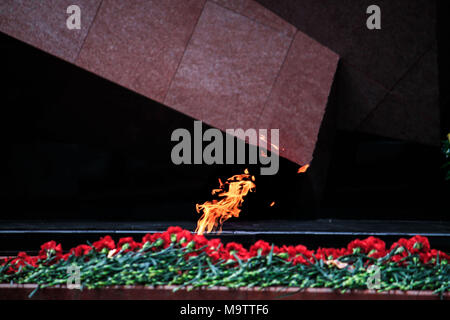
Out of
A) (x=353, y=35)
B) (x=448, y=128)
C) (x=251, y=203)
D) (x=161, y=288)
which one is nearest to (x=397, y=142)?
(x=448, y=128)

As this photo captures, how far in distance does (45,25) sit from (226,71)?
2906 millimetres

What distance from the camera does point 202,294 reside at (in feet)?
10.7

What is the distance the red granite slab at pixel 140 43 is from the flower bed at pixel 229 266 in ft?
15.3

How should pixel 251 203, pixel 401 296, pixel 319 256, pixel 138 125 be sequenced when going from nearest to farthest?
pixel 401 296 → pixel 319 256 → pixel 138 125 → pixel 251 203

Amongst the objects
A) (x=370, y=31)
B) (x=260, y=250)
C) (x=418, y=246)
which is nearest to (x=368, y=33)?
(x=370, y=31)

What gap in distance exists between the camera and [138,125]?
873 cm

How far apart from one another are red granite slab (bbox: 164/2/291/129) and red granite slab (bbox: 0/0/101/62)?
1.68 m

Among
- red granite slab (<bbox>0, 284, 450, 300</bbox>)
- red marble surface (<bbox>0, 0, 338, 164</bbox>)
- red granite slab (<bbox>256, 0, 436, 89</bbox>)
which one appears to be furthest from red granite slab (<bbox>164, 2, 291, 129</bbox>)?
Answer: red granite slab (<bbox>0, 284, 450, 300</bbox>)

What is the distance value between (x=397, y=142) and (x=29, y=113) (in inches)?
274

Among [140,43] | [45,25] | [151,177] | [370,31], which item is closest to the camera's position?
[45,25]

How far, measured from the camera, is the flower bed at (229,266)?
10.8 feet

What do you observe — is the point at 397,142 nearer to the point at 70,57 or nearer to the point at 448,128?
the point at 448,128

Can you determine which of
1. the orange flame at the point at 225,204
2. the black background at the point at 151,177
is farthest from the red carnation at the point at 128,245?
the black background at the point at 151,177

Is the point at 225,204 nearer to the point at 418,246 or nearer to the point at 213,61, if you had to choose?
the point at 418,246
